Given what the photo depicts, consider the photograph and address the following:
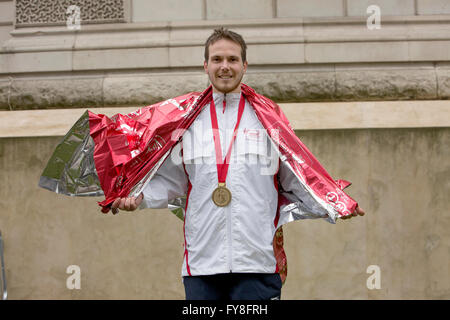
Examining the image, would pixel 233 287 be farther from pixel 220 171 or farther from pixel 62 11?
pixel 62 11

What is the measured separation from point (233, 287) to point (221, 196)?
0.44 m

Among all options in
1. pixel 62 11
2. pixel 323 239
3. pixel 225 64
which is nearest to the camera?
pixel 225 64

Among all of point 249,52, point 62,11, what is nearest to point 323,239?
point 249,52

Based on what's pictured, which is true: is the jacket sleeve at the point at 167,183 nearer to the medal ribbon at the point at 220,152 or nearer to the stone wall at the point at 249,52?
the medal ribbon at the point at 220,152

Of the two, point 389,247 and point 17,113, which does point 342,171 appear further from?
point 17,113

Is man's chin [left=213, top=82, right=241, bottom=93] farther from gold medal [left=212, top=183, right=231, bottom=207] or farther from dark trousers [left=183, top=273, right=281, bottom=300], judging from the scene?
dark trousers [left=183, top=273, right=281, bottom=300]

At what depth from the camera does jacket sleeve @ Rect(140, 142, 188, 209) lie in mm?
3211

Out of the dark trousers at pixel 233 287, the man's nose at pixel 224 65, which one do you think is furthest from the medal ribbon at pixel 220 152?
the dark trousers at pixel 233 287

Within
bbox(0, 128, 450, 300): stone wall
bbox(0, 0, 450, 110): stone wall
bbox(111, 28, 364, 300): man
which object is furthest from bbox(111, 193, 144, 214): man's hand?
bbox(0, 0, 450, 110): stone wall

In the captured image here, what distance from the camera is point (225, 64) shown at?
3.07m

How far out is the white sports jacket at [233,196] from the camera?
9.62ft

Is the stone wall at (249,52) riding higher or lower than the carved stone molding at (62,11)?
lower

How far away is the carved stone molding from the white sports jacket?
315 cm

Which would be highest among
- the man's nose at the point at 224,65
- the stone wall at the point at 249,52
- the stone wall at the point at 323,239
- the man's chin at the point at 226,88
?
the stone wall at the point at 249,52
